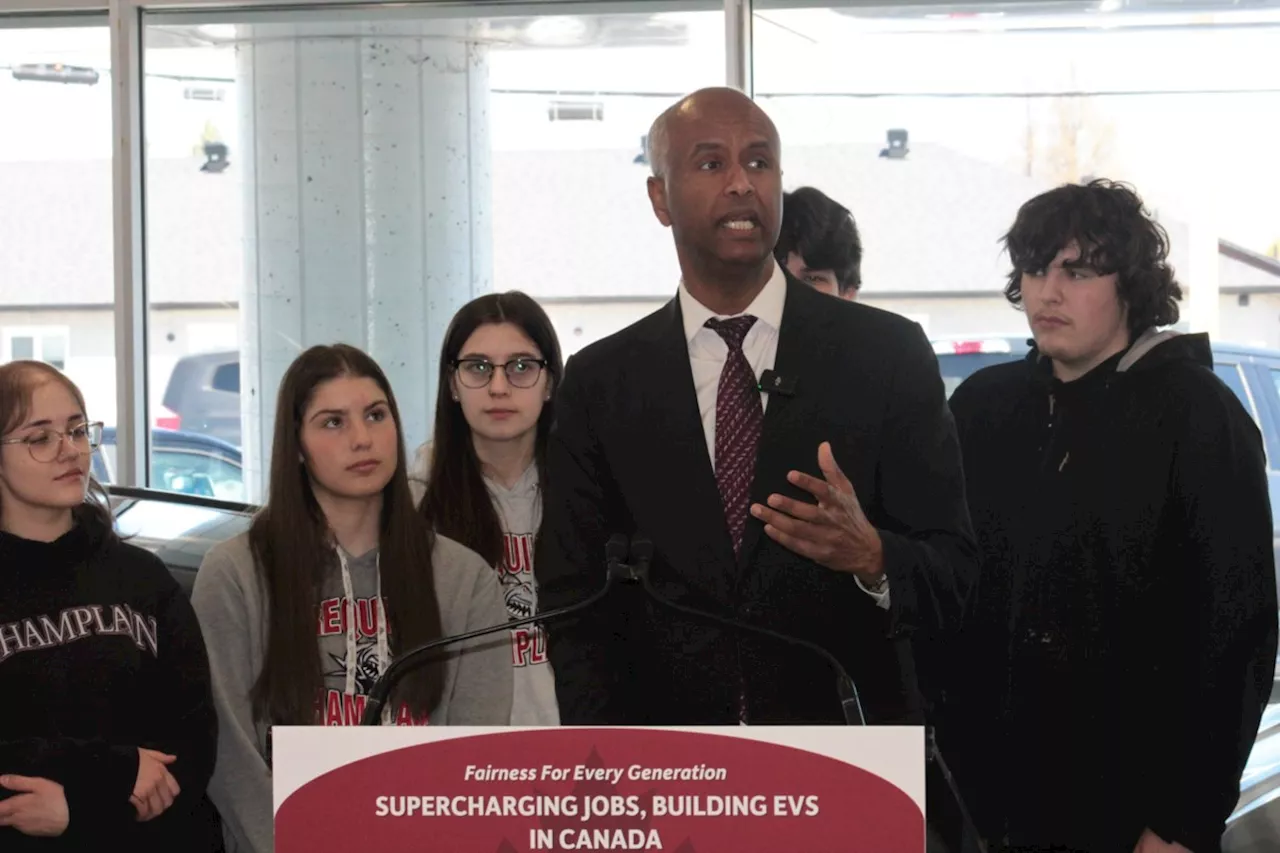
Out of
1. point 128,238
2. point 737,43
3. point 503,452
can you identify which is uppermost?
point 737,43

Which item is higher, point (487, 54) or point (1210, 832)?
point (487, 54)

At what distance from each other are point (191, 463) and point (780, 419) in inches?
120

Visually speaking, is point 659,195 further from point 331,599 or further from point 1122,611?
point 1122,611

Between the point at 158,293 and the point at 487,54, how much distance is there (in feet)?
3.98

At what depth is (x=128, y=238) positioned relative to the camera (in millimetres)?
4230

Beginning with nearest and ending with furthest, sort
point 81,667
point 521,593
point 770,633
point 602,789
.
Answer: point 602,789 → point 770,633 → point 81,667 → point 521,593

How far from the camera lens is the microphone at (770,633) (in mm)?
1380

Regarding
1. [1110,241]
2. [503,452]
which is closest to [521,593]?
[503,452]

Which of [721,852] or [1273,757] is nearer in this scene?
[721,852]

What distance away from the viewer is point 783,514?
157 cm

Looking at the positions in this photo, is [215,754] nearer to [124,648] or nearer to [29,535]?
[124,648]

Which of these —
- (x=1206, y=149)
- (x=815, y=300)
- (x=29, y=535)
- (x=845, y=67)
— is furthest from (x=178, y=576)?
(x=1206, y=149)

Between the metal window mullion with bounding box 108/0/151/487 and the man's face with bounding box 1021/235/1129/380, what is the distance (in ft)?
9.48

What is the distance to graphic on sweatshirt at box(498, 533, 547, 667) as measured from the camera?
2297 millimetres
